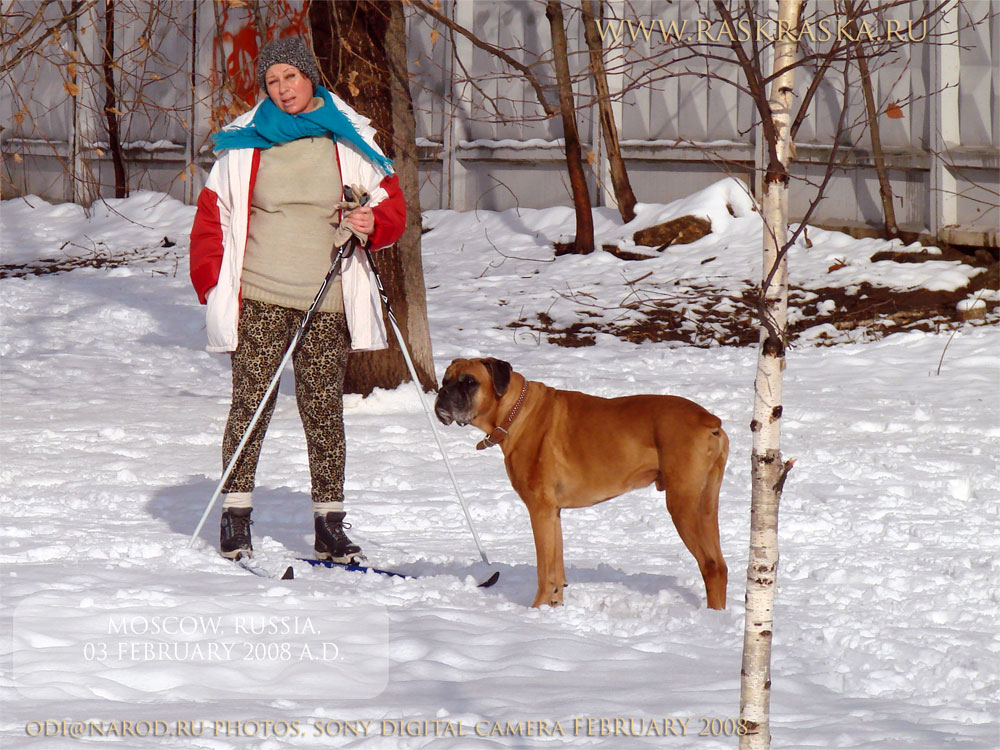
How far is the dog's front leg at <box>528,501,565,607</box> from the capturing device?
4605 millimetres

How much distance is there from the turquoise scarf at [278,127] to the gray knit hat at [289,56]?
0.11m

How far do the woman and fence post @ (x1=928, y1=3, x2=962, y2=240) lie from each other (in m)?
8.07

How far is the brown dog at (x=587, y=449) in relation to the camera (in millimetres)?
4496

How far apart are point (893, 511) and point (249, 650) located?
3.85 meters

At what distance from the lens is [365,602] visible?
4.50 m

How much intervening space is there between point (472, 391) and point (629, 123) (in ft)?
31.9

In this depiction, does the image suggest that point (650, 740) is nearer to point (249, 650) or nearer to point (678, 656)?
point (678, 656)

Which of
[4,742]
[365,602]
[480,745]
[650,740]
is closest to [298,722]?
[480,745]

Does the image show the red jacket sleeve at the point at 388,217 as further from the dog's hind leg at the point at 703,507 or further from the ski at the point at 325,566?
the dog's hind leg at the point at 703,507

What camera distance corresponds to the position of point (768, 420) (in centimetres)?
255

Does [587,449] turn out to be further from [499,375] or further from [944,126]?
[944,126]

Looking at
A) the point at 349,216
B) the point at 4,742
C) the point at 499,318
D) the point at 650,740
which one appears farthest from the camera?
the point at 499,318

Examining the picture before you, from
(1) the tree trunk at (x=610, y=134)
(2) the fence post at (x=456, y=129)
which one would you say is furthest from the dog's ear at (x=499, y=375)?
(2) the fence post at (x=456, y=129)

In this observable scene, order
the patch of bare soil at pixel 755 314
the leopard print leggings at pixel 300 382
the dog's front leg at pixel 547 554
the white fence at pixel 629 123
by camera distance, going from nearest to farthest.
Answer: the dog's front leg at pixel 547 554, the leopard print leggings at pixel 300 382, the patch of bare soil at pixel 755 314, the white fence at pixel 629 123
